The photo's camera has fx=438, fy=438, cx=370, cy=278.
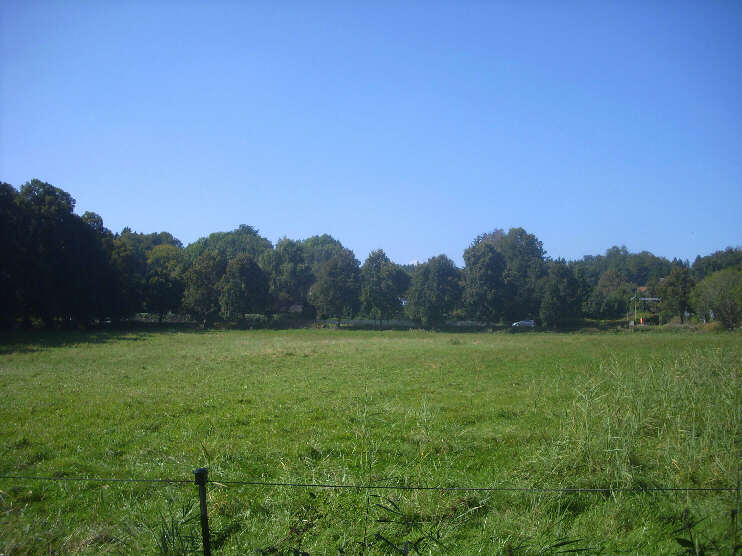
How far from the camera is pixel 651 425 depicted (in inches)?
301

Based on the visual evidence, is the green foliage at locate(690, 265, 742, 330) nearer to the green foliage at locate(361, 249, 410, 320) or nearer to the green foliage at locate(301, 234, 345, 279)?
the green foliage at locate(361, 249, 410, 320)

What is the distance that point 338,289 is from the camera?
6800 centimetres

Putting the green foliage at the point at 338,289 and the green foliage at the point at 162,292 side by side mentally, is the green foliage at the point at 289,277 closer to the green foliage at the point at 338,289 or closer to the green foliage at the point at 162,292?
the green foliage at the point at 338,289

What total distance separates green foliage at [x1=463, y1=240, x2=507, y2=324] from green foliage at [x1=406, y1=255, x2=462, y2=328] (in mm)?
2176

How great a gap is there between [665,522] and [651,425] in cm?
284

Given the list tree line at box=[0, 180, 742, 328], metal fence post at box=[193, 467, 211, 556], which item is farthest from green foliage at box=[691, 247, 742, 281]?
metal fence post at box=[193, 467, 211, 556]

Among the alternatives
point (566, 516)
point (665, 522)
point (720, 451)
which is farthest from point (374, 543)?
point (720, 451)

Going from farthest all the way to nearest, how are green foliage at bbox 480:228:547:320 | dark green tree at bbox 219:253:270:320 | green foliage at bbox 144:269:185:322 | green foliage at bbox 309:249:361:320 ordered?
green foliage at bbox 309:249:361:320
green foliage at bbox 480:228:547:320
dark green tree at bbox 219:253:270:320
green foliage at bbox 144:269:185:322

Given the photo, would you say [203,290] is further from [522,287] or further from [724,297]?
[724,297]

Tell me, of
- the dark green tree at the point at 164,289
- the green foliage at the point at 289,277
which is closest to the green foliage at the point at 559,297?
the green foliage at the point at 289,277

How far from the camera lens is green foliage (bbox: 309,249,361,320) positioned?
67.6 meters

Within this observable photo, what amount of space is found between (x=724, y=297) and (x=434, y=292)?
34.4 m

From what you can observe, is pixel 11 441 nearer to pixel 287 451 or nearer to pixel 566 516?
pixel 287 451

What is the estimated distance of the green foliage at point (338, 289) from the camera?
6762 centimetres
